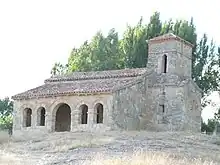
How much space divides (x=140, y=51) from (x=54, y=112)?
13.9 meters

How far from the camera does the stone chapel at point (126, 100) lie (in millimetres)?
36750

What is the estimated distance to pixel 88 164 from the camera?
1809 cm

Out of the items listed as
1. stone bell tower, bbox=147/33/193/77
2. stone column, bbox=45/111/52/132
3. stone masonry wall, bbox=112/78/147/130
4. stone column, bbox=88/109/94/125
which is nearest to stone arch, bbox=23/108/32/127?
stone column, bbox=45/111/52/132

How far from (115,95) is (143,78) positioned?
3.46 meters

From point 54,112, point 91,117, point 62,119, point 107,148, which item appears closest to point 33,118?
point 54,112

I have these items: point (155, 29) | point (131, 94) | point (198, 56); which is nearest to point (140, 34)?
point (155, 29)

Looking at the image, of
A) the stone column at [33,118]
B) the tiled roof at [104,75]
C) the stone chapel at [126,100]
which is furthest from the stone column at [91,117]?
the stone column at [33,118]

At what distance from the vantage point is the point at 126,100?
121 feet

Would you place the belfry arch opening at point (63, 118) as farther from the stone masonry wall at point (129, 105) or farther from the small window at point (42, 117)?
the stone masonry wall at point (129, 105)

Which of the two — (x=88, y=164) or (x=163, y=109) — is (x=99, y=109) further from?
(x=88, y=164)

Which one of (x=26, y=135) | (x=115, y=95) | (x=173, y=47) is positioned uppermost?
(x=173, y=47)

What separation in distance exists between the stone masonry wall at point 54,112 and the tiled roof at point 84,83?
17.0 inches

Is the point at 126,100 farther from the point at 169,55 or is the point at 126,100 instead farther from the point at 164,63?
the point at 169,55

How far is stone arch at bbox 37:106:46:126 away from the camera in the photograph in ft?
131
